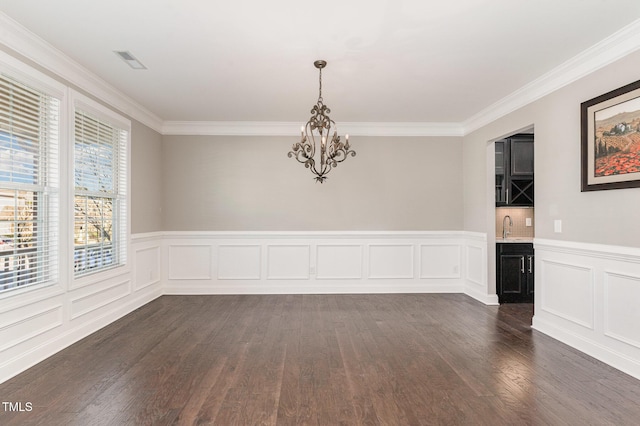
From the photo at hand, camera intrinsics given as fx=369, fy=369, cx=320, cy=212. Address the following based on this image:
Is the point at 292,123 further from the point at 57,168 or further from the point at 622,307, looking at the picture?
the point at 622,307

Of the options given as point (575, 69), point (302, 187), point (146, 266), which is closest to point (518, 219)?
point (575, 69)

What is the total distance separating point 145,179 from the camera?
5.42m

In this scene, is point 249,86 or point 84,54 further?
point 249,86

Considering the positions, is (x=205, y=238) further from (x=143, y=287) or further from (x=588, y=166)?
(x=588, y=166)

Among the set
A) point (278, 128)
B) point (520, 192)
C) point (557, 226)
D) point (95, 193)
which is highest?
point (278, 128)

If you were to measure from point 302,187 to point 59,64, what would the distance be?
3491mm

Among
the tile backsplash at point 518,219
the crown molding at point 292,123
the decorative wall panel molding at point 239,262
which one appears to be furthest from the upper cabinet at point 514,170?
the decorative wall panel molding at point 239,262

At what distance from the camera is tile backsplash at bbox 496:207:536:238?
236 inches

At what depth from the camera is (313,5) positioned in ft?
8.63

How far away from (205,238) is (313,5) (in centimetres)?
425

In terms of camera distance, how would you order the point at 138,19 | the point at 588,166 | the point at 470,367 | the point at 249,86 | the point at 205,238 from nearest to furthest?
the point at 138,19
the point at 470,367
the point at 588,166
the point at 249,86
the point at 205,238

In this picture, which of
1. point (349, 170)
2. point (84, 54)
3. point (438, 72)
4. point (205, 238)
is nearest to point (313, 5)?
point (438, 72)
